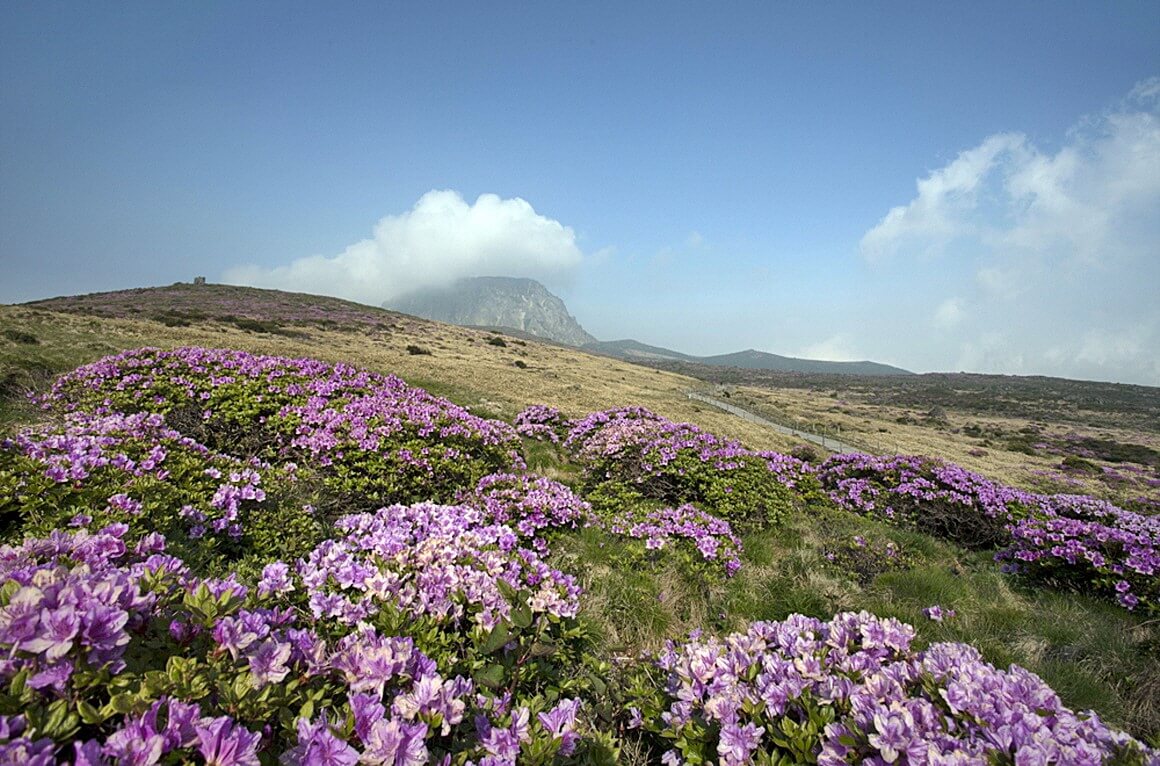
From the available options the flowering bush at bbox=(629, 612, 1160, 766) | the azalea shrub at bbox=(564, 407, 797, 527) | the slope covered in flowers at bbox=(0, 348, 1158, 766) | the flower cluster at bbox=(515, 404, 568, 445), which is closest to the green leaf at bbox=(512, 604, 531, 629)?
the slope covered in flowers at bbox=(0, 348, 1158, 766)

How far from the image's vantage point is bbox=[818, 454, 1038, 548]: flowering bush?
369 inches

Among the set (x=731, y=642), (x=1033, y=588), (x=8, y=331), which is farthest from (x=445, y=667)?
(x=8, y=331)

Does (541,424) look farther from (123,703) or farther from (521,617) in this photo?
(123,703)

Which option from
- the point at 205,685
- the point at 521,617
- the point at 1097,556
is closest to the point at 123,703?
the point at 205,685

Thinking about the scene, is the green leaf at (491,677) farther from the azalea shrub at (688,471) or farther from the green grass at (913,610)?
the azalea shrub at (688,471)

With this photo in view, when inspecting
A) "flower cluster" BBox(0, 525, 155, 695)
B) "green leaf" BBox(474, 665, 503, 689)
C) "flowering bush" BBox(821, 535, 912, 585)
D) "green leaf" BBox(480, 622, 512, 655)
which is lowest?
"flowering bush" BBox(821, 535, 912, 585)

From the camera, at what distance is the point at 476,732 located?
2287mm

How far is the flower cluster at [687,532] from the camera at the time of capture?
616 centimetres

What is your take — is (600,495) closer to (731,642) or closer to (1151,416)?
(731,642)

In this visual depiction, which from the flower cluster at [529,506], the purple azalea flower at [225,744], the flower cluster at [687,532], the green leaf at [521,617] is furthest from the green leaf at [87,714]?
the flower cluster at [687,532]

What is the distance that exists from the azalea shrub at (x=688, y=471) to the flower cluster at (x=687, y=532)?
146 centimetres

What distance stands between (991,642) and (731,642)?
3.31 meters

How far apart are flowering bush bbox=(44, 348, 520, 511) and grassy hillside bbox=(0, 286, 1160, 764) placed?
5 centimetres

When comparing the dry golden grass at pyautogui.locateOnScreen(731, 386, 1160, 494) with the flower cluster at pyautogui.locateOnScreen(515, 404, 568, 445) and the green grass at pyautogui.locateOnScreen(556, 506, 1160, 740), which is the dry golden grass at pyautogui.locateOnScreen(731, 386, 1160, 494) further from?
the green grass at pyautogui.locateOnScreen(556, 506, 1160, 740)
